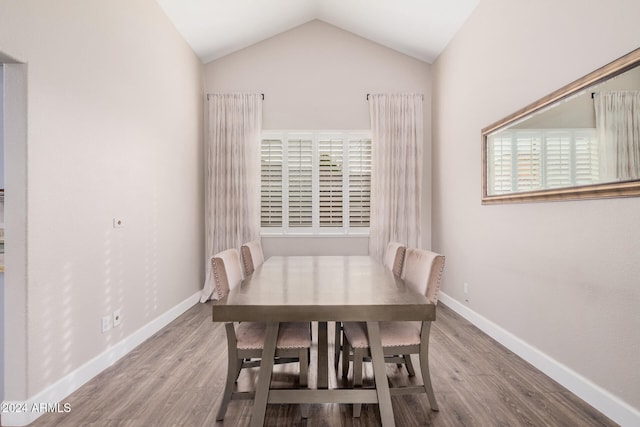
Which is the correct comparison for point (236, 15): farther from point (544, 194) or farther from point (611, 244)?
point (611, 244)

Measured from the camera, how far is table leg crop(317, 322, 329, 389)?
188cm

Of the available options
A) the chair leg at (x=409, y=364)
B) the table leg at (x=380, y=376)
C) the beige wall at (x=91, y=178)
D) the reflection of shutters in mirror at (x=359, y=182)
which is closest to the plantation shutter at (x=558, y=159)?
the chair leg at (x=409, y=364)

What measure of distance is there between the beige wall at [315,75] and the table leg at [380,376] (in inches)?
125

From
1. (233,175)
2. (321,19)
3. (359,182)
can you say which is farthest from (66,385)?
(321,19)

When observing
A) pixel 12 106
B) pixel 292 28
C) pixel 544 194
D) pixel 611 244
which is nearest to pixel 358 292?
pixel 611 244

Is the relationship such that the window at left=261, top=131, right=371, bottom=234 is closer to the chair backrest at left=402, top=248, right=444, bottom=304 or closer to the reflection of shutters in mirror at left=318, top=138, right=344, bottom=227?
the reflection of shutters in mirror at left=318, top=138, right=344, bottom=227

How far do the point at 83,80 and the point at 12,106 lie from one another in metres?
0.55

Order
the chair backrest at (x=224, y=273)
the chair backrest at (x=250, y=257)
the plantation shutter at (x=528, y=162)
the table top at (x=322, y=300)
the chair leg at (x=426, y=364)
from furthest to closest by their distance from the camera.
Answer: the chair backrest at (x=250, y=257) → the plantation shutter at (x=528, y=162) → the chair leg at (x=426, y=364) → the chair backrest at (x=224, y=273) → the table top at (x=322, y=300)

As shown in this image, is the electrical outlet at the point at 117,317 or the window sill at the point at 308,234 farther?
the window sill at the point at 308,234

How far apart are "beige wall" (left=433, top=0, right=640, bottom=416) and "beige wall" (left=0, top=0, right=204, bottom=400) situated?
10.3ft

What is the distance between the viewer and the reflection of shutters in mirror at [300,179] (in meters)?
4.75

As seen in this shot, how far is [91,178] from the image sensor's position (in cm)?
242

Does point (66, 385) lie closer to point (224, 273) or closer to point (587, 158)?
point (224, 273)

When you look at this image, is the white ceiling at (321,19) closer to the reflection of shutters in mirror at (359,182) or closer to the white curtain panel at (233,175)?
the white curtain panel at (233,175)
